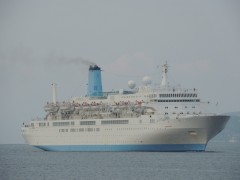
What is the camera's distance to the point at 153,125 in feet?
283

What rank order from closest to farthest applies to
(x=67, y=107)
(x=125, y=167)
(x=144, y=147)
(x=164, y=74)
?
(x=125, y=167) < (x=144, y=147) < (x=164, y=74) < (x=67, y=107)

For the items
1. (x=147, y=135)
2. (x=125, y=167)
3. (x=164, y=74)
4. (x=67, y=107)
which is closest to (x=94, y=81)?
(x=67, y=107)

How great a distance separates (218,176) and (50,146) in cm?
4059

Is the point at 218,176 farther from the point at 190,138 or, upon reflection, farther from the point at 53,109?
the point at 53,109

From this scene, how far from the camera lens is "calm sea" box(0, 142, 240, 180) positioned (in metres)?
64.8

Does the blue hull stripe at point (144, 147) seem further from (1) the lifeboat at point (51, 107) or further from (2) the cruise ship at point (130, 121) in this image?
(1) the lifeboat at point (51, 107)

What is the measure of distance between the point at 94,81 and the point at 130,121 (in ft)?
40.6

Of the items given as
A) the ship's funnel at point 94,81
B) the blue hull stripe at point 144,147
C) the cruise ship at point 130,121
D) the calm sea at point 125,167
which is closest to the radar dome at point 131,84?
the cruise ship at point 130,121

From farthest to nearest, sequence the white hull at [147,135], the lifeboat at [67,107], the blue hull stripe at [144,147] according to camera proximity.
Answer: the lifeboat at [67,107] → the blue hull stripe at [144,147] → the white hull at [147,135]

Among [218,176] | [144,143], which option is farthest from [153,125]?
[218,176]

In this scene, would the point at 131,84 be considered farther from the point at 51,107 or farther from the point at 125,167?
the point at 125,167

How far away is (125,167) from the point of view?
71438 millimetres

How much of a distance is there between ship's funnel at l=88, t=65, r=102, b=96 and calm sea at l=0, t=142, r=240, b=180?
464 inches

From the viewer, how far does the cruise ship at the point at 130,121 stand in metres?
85.3
